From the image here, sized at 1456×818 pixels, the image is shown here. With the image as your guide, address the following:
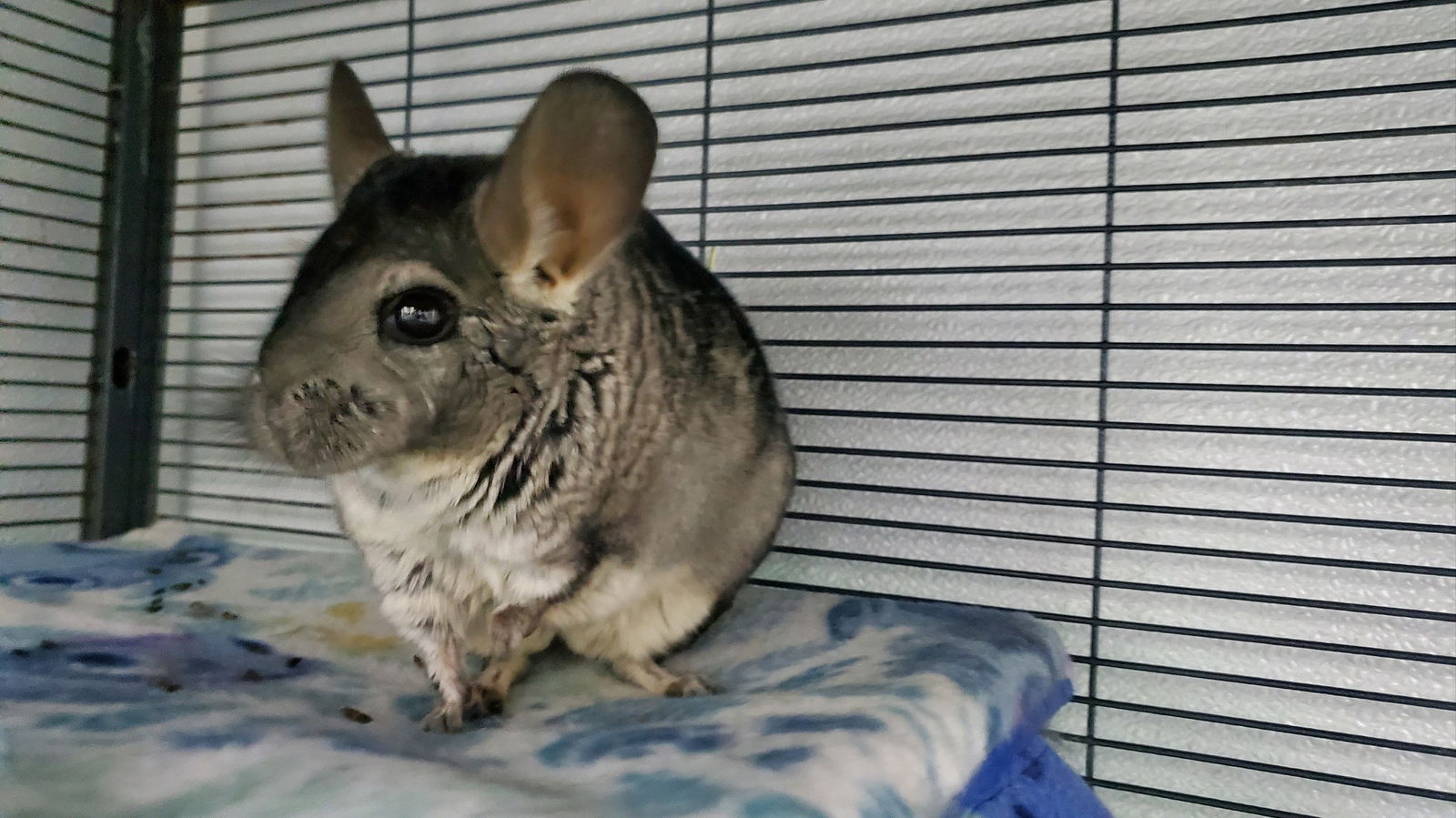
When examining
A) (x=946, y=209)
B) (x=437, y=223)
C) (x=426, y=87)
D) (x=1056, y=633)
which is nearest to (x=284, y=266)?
(x=426, y=87)

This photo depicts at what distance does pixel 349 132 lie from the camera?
42.1 inches

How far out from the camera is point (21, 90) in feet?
5.69

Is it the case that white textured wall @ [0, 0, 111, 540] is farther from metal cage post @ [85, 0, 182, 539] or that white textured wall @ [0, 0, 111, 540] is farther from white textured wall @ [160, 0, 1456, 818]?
white textured wall @ [160, 0, 1456, 818]

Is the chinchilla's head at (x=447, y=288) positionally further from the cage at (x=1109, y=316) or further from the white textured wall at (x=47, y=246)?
the white textured wall at (x=47, y=246)

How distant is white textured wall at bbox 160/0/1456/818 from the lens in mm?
1122

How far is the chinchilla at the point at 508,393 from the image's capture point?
821 millimetres

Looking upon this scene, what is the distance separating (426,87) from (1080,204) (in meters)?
1.30

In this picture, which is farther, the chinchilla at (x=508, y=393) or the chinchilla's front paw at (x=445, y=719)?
the chinchilla's front paw at (x=445, y=719)

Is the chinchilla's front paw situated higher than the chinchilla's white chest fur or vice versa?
the chinchilla's white chest fur

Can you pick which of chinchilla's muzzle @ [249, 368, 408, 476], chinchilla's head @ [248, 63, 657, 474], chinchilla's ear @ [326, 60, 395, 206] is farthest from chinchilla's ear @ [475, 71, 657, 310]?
chinchilla's ear @ [326, 60, 395, 206]

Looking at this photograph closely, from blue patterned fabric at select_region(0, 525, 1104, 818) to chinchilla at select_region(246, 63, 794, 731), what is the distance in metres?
0.12


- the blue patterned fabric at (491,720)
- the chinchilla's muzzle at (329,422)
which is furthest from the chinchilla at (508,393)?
the blue patterned fabric at (491,720)

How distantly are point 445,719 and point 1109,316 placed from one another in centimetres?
103

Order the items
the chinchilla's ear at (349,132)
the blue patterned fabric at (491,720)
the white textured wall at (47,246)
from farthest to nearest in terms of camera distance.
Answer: the white textured wall at (47,246)
the chinchilla's ear at (349,132)
the blue patterned fabric at (491,720)
